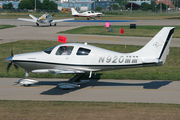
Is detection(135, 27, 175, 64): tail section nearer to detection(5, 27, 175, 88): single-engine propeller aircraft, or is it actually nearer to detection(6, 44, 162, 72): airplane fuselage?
detection(5, 27, 175, 88): single-engine propeller aircraft

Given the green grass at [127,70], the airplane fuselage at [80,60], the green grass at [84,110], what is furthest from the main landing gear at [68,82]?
the green grass at [84,110]

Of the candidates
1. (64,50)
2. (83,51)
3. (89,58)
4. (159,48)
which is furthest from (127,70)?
(64,50)

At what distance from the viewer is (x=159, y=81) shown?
15391 mm

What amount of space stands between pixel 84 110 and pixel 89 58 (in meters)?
3.70

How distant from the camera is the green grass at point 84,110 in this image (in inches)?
365

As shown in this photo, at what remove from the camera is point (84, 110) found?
10078 millimetres

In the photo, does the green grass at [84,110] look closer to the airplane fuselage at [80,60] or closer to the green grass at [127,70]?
the airplane fuselage at [80,60]

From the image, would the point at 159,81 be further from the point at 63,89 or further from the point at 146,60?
the point at 63,89

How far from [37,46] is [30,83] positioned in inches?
624

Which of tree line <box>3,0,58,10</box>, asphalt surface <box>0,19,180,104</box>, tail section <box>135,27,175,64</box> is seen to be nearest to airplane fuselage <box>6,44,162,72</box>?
tail section <box>135,27,175,64</box>

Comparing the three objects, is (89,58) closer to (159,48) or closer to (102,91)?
(102,91)

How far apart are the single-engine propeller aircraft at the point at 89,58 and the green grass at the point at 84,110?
241 cm

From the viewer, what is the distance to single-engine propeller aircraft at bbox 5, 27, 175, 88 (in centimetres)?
1290

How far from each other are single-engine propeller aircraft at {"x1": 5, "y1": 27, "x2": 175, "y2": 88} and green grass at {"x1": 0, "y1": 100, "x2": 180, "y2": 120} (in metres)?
2.41
